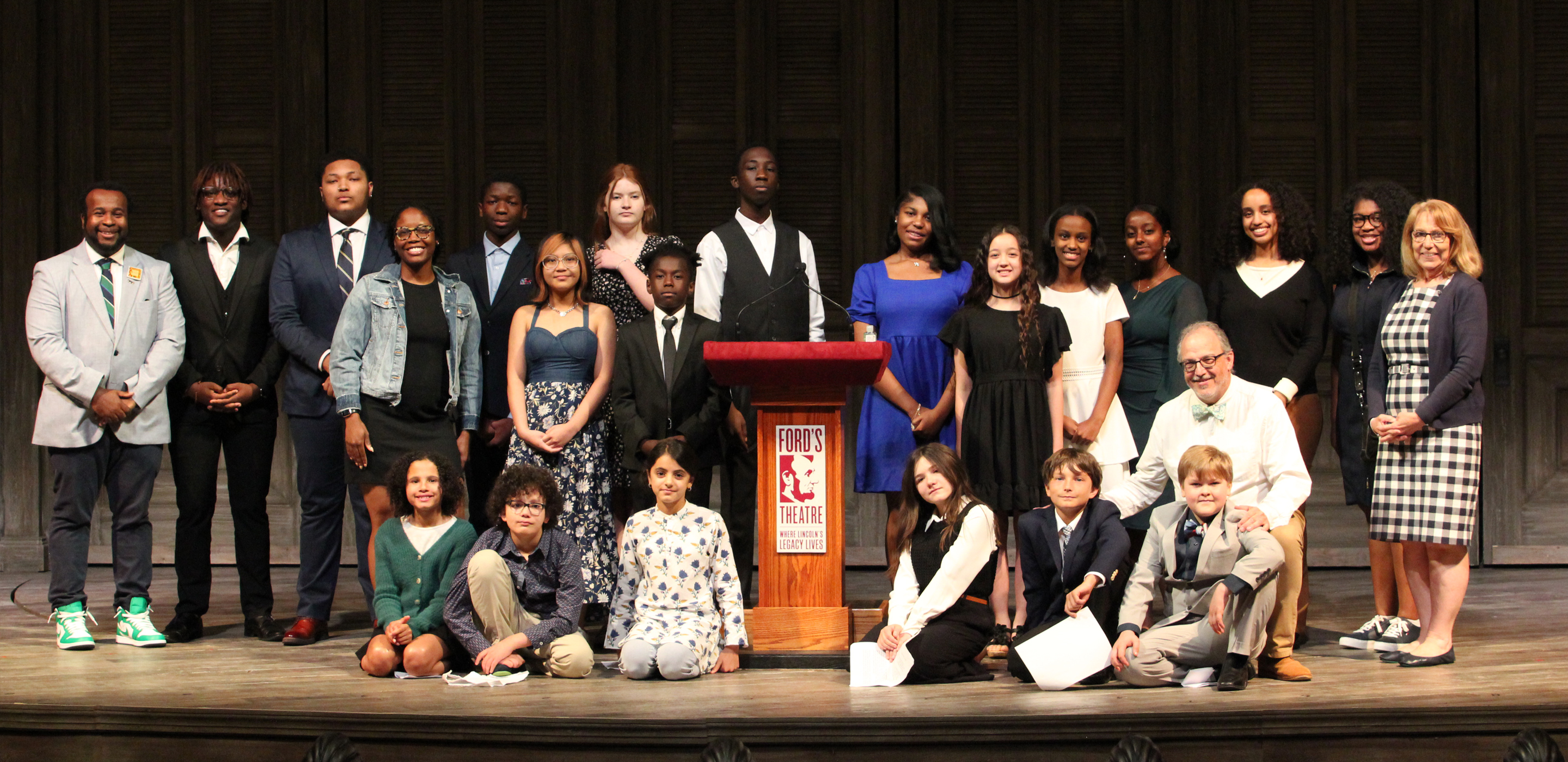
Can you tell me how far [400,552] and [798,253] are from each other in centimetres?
169

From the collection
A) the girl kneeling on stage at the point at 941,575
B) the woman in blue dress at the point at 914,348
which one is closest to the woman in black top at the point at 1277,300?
the woman in blue dress at the point at 914,348

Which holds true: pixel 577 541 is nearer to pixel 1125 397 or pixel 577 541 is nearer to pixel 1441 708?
pixel 1125 397

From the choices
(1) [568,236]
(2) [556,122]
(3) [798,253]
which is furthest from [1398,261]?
(2) [556,122]

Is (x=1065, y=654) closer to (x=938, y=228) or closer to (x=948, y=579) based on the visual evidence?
(x=948, y=579)

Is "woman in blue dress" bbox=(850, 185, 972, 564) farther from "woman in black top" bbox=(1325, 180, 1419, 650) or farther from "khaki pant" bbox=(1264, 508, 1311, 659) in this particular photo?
A: "woman in black top" bbox=(1325, 180, 1419, 650)

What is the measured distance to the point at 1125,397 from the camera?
15.7 ft

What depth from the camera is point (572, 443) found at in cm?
459

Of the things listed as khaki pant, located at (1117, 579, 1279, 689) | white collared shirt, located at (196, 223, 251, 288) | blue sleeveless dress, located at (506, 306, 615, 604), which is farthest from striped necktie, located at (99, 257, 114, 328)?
khaki pant, located at (1117, 579, 1279, 689)

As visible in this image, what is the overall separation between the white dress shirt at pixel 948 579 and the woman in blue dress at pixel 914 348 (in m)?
0.57

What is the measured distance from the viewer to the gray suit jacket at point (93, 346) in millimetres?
4547

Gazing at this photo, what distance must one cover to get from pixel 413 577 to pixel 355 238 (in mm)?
1307

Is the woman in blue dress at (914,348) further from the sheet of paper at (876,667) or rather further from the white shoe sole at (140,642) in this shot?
the white shoe sole at (140,642)

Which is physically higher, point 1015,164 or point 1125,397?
point 1015,164

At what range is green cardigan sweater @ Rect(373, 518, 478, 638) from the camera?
4.16 m
